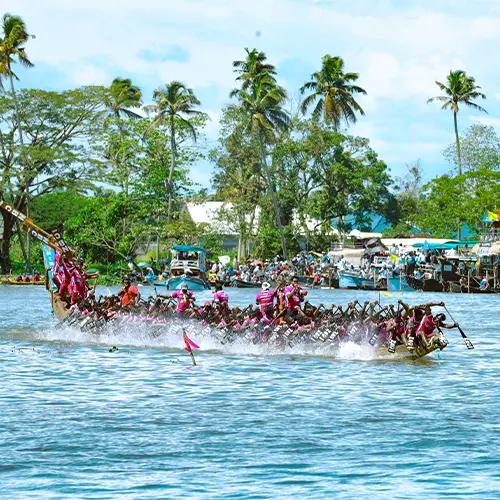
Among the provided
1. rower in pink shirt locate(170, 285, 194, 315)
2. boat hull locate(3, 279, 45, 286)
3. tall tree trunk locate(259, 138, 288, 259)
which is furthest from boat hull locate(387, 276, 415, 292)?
rower in pink shirt locate(170, 285, 194, 315)

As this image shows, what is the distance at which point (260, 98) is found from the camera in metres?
93.8

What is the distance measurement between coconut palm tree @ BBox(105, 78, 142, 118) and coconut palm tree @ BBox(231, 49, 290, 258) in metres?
11.8

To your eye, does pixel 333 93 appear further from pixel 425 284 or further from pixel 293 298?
pixel 293 298

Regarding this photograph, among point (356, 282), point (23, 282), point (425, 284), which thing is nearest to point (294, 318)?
point (425, 284)

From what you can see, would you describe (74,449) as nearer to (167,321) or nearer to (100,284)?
(167,321)

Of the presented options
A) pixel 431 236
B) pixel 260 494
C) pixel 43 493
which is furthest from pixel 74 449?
pixel 431 236

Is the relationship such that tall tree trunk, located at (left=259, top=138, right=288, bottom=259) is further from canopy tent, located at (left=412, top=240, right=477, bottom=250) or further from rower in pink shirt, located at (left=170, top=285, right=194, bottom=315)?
rower in pink shirt, located at (left=170, top=285, right=194, bottom=315)

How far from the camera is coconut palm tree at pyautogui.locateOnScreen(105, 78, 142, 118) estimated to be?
102 metres

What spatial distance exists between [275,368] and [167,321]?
6973 mm

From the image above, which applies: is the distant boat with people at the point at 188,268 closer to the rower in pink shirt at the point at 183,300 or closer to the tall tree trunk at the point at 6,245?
the tall tree trunk at the point at 6,245

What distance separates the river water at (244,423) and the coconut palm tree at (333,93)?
62.9 metres

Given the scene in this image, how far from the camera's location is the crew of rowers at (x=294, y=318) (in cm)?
3002

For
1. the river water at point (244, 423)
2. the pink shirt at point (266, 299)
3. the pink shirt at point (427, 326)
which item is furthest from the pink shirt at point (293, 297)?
the pink shirt at point (427, 326)

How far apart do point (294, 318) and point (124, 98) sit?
243 feet
